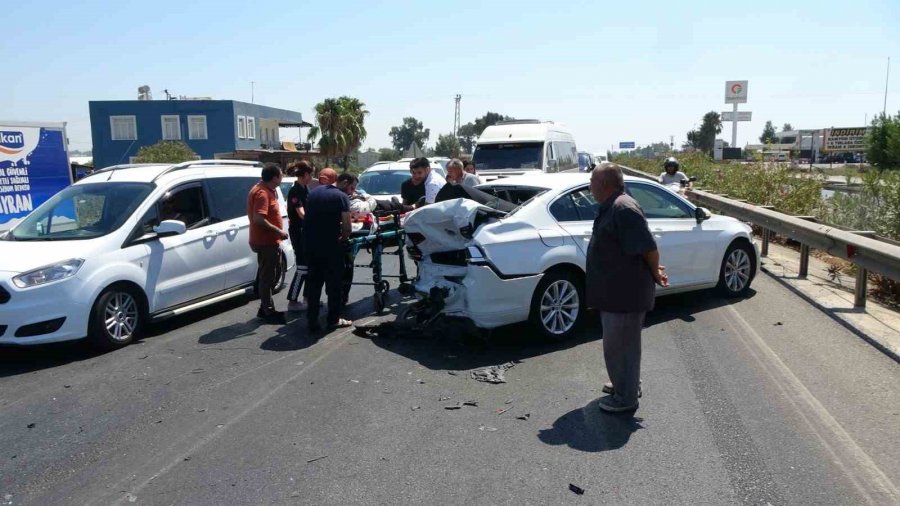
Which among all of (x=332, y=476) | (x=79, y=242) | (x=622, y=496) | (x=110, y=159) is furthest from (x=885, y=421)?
(x=110, y=159)

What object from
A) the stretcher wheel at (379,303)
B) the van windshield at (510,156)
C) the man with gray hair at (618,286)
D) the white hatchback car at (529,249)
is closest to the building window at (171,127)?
the van windshield at (510,156)

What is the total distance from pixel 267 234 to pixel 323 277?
101cm

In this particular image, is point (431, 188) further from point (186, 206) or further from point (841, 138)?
point (841, 138)

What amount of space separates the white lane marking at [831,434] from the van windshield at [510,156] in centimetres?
1122

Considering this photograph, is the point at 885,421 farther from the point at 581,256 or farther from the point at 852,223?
the point at 852,223

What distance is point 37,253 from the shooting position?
704 centimetres

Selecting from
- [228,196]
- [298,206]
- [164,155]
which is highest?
[164,155]

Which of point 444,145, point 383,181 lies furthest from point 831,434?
point 444,145

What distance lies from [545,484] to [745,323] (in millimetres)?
4530

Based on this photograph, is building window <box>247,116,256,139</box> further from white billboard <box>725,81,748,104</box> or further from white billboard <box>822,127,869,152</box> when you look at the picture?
white billboard <box>822,127,869,152</box>

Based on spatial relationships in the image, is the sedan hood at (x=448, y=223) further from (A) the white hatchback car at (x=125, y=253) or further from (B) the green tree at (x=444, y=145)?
(B) the green tree at (x=444, y=145)

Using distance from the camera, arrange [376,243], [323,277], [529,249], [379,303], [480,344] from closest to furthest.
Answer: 1. [529,249]
2. [480,344]
3. [323,277]
4. [379,303]
5. [376,243]

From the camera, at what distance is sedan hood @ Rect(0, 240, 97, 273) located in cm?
680

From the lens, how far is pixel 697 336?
731 cm
